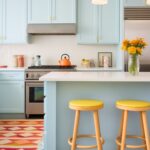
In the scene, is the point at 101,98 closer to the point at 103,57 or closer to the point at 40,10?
the point at 103,57

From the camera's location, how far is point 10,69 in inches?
211

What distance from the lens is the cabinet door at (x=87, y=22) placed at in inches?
220

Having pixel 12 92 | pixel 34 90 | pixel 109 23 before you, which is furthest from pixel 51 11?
pixel 12 92

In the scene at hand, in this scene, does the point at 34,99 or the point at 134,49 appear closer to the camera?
the point at 134,49

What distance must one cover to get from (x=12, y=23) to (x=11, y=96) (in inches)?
52.8

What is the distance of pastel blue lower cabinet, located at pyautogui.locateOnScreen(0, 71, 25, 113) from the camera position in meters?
5.35

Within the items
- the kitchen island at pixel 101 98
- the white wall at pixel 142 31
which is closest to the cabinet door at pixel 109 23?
the white wall at pixel 142 31

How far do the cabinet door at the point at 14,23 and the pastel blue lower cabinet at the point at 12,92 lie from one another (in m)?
0.69

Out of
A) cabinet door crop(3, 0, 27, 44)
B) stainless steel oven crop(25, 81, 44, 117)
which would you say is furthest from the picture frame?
cabinet door crop(3, 0, 27, 44)

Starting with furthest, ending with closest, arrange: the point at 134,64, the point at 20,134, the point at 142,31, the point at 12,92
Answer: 1. the point at 12,92
2. the point at 142,31
3. the point at 20,134
4. the point at 134,64

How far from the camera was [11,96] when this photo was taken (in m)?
5.39

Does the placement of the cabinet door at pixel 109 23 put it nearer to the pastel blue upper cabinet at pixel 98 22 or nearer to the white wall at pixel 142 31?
the pastel blue upper cabinet at pixel 98 22

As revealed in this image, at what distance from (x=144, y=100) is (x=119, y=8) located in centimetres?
268

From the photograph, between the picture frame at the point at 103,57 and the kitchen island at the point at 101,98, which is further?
the picture frame at the point at 103,57
